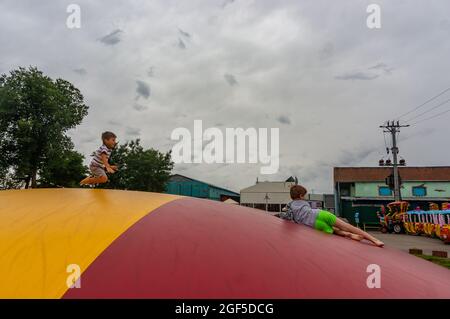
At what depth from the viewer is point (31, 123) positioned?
23938 millimetres

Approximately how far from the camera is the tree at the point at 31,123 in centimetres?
2402

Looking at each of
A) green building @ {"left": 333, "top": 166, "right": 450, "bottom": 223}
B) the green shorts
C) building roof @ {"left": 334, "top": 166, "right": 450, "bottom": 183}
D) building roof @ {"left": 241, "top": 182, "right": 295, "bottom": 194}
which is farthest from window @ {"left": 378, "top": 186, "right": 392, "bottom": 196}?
the green shorts

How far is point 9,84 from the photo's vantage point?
83.6 feet

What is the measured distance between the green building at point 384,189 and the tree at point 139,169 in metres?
19.3

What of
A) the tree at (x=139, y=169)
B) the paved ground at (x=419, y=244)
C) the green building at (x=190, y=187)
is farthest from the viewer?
the green building at (x=190, y=187)

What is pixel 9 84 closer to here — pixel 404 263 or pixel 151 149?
pixel 151 149

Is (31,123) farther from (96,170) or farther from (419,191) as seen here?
(419,191)

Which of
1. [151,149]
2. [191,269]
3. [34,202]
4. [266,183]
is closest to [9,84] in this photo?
[151,149]

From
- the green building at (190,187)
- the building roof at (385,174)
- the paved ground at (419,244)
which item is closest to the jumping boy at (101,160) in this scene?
the paved ground at (419,244)

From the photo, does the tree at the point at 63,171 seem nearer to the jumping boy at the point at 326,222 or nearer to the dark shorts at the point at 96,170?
the dark shorts at the point at 96,170

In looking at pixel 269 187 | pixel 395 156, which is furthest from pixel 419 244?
pixel 269 187

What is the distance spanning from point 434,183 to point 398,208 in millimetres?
15783
